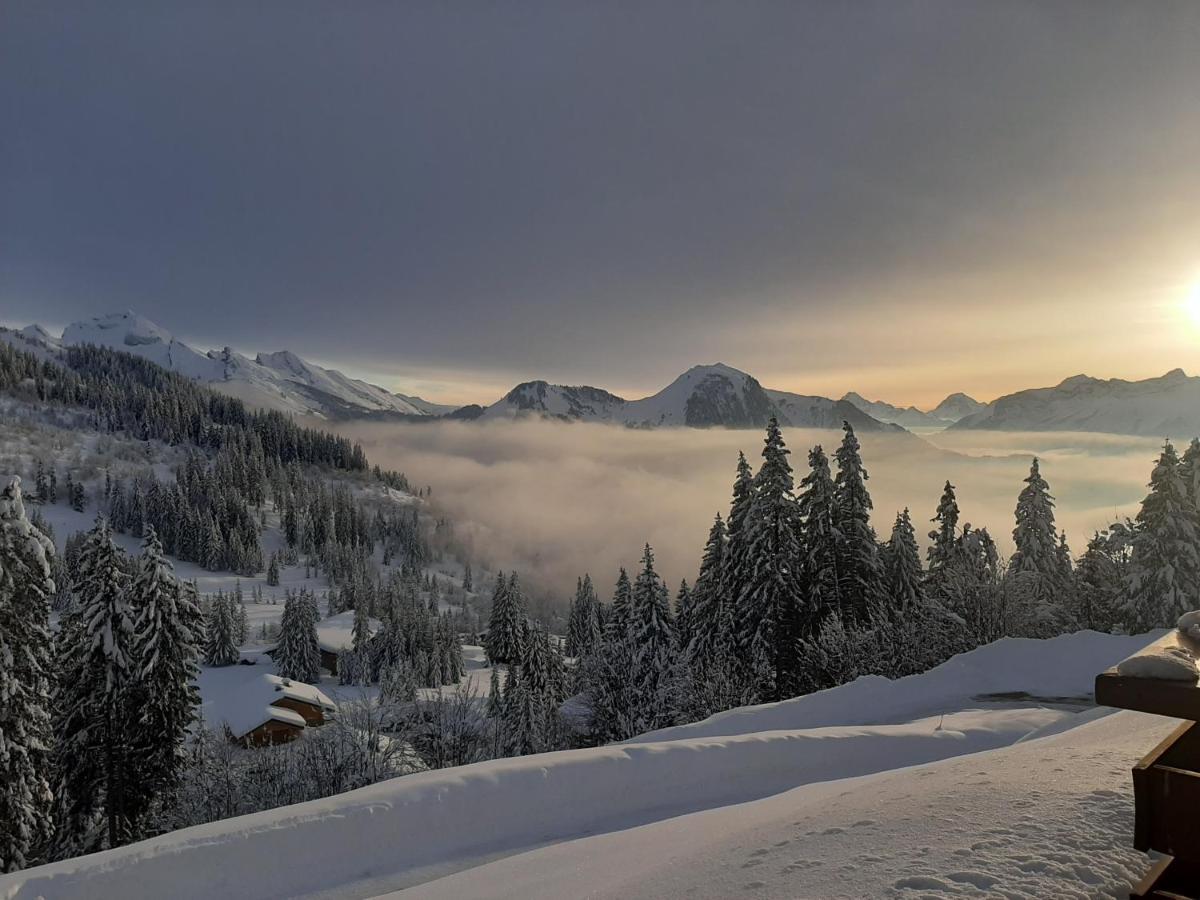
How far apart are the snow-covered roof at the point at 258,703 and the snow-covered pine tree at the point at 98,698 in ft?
93.8

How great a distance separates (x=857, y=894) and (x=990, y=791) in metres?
2.15

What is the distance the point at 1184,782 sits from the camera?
106 inches

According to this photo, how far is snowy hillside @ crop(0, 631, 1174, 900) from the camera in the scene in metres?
4.42

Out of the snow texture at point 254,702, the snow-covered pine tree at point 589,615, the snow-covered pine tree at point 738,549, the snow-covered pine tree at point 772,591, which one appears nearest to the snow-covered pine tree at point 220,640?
the snow texture at point 254,702

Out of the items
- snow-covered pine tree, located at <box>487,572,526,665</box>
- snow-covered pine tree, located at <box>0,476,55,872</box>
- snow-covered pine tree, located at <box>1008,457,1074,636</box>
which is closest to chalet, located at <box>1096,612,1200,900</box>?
snow-covered pine tree, located at <box>0,476,55,872</box>

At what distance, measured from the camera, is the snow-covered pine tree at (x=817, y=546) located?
30953 millimetres

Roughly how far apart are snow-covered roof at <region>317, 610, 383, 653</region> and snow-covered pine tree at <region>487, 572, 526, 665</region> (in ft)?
112

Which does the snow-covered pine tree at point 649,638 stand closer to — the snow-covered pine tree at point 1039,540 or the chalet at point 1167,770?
the snow-covered pine tree at point 1039,540

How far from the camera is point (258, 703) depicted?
55.8 meters

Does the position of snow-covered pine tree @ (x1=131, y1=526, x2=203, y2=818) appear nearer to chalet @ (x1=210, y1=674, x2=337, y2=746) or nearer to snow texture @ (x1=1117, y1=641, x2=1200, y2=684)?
chalet @ (x1=210, y1=674, x2=337, y2=746)

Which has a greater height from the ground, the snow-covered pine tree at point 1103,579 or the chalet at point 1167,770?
the chalet at point 1167,770

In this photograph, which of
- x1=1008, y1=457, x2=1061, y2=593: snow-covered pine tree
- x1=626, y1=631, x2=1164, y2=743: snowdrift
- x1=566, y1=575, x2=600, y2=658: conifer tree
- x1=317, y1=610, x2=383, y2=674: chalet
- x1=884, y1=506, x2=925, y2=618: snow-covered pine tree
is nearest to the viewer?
x1=626, y1=631, x2=1164, y2=743: snowdrift

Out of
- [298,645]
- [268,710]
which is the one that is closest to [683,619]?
[268,710]

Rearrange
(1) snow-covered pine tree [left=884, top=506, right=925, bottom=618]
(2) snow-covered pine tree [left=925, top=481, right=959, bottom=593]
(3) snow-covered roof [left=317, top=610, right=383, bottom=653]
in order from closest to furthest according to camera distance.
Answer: (1) snow-covered pine tree [left=884, top=506, right=925, bottom=618] → (2) snow-covered pine tree [left=925, top=481, right=959, bottom=593] → (3) snow-covered roof [left=317, top=610, right=383, bottom=653]
